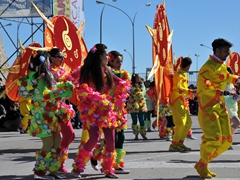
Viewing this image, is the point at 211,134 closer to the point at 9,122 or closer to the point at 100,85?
the point at 100,85

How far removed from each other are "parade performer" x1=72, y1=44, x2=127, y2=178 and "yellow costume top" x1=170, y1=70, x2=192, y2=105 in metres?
3.31

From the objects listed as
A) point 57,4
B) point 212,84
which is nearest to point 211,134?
point 212,84

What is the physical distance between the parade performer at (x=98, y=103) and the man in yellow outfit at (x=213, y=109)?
110cm

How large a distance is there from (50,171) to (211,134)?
217cm

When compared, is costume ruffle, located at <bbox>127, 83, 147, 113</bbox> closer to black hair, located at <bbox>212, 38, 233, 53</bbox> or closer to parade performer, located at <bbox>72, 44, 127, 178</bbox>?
parade performer, located at <bbox>72, 44, 127, 178</bbox>

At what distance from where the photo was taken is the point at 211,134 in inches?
261

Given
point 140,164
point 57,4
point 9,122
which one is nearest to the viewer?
point 140,164

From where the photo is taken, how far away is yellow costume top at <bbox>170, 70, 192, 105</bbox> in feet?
33.3

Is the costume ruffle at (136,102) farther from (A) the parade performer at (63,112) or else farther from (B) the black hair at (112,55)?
(A) the parade performer at (63,112)

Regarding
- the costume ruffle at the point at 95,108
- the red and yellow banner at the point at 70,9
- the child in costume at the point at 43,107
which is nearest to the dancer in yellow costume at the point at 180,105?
the costume ruffle at the point at 95,108

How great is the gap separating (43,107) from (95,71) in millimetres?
823

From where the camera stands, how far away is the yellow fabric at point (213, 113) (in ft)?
21.7

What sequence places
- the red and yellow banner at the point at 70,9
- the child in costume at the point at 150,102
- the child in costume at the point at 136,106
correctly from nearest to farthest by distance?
the child in costume at the point at 136,106, the child in costume at the point at 150,102, the red and yellow banner at the point at 70,9

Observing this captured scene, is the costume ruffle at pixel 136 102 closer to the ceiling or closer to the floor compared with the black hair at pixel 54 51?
closer to the floor
